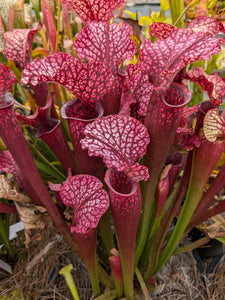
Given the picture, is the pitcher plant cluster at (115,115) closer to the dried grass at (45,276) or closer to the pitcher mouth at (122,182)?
the pitcher mouth at (122,182)

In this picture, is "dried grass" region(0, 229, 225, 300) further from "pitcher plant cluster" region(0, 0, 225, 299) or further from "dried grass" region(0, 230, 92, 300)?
"pitcher plant cluster" region(0, 0, 225, 299)

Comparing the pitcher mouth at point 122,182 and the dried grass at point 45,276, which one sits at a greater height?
the pitcher mouth at point 122,182

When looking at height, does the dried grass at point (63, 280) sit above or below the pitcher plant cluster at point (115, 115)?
below

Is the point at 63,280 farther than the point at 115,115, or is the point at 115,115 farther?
the point at 63,280

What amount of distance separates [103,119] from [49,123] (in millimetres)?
145

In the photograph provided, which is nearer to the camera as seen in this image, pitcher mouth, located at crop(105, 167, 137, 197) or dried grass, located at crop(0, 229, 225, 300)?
pitcher mouth, located at crop(105, 167, 137, 197)

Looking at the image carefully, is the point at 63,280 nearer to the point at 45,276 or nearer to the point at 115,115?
the point at 45,276

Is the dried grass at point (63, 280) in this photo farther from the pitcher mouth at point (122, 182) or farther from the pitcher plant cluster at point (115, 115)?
the pitcher mouth at point (122, 182)

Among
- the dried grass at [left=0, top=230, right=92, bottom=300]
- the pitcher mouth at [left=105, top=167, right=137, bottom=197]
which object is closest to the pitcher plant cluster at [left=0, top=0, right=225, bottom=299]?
the pitcher mouth at [left=105, top=167, right=137, bottom=197]

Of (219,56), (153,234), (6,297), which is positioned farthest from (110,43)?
(6,297)

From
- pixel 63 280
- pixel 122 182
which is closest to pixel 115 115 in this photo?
pixel 122 182

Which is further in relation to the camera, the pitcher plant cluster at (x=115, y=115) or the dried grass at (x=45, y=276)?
the dried grass at (x=45, y=276)

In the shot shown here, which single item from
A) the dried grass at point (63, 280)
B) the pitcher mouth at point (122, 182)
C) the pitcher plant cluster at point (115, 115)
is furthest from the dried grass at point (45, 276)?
the pitcher mouth at point (122, 182)

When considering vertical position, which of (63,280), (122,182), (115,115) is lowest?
(63,280)
